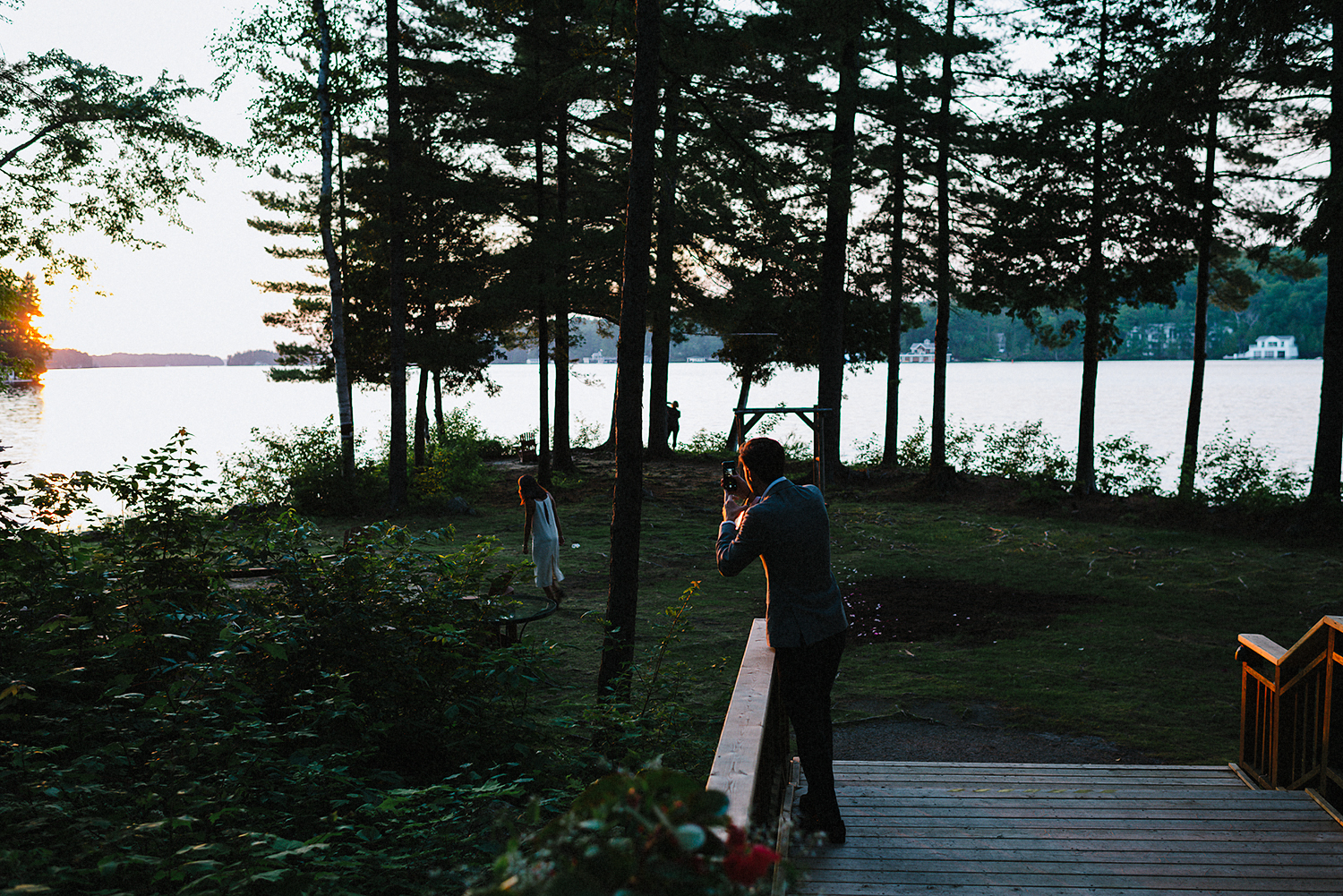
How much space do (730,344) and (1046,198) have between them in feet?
50.7

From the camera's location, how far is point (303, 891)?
121 inches

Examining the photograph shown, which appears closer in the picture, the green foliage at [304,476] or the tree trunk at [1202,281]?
the tree trunk at [1202,281]

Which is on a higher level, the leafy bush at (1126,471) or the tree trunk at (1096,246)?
the tree trunk at (1096,246)

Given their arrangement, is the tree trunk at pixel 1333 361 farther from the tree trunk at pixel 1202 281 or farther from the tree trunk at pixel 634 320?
the tree trunk at pixel 634 320

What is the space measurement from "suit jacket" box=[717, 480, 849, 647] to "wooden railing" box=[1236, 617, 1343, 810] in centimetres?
280

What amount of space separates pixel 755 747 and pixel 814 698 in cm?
69

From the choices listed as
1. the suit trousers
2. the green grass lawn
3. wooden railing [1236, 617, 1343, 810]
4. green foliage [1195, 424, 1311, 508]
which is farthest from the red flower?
green foliage [1195, 424, 1311, 508]

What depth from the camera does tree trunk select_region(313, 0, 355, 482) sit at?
664 inches

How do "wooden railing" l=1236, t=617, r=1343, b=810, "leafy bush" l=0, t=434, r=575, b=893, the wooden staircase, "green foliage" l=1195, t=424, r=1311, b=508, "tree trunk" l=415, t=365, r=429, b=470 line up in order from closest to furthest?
1. "leafy bush" l=0, t=434, r=575, b=893
2. the wooden staircase
3. "wooden railing" l=1236, t=617, r=1343, b=810
4. "green foliage" l=1195, t=424, r=1311, b=508
5. "tree trunk" l=415, t=365, r=429, b=470

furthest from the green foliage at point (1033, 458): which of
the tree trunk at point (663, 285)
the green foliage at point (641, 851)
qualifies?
the green foliage at point (641, 851)

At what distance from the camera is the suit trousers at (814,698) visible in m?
4.00

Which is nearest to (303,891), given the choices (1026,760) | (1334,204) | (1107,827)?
(1107,827)

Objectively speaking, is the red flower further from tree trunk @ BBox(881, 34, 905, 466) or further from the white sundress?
tree trunk @ BBox(881, 34, 905, 466)

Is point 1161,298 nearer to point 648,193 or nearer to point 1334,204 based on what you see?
point 1334,204
